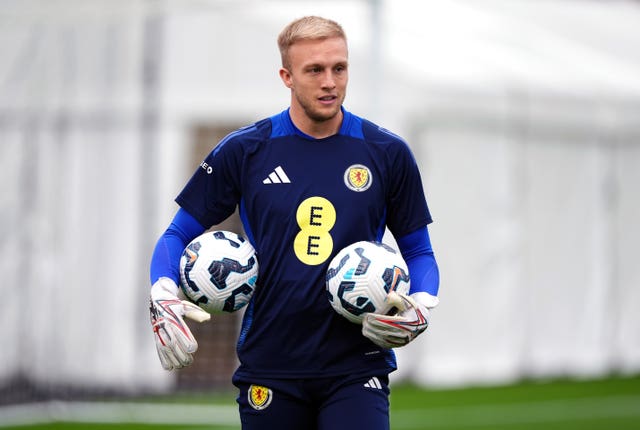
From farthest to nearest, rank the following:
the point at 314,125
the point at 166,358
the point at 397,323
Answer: the point at 314,125, the point at 166,358, the point at 397,323

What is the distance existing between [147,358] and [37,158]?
3.13 meters

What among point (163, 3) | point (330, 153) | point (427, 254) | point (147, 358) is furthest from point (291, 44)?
point (147, 358)

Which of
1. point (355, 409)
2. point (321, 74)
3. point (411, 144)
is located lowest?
point (355, 409)

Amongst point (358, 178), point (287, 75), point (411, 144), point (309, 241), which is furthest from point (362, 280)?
point (411, 144)

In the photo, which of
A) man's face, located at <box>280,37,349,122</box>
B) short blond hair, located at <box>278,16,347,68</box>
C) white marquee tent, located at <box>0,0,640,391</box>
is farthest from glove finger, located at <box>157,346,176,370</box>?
white marquee tent, located at <box>0,0,640,391</box>

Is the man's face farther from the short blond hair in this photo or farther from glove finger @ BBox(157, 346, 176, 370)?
glove finger @ BBox(157, 346, 176, 370)

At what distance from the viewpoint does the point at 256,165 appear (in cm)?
534

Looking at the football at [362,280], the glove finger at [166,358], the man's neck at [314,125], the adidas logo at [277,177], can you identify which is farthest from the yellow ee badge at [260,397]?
the man's neck at [314,125]

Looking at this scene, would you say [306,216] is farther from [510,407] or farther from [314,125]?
[510,407]

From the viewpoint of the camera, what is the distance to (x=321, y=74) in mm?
5195

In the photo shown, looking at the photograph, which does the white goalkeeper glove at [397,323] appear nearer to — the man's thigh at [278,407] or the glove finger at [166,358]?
the man's thigh at [278,407]

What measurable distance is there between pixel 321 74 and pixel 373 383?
4.23 feet

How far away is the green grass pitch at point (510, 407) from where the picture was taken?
38.0 ft

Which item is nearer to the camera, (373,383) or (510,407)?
(373,383)
